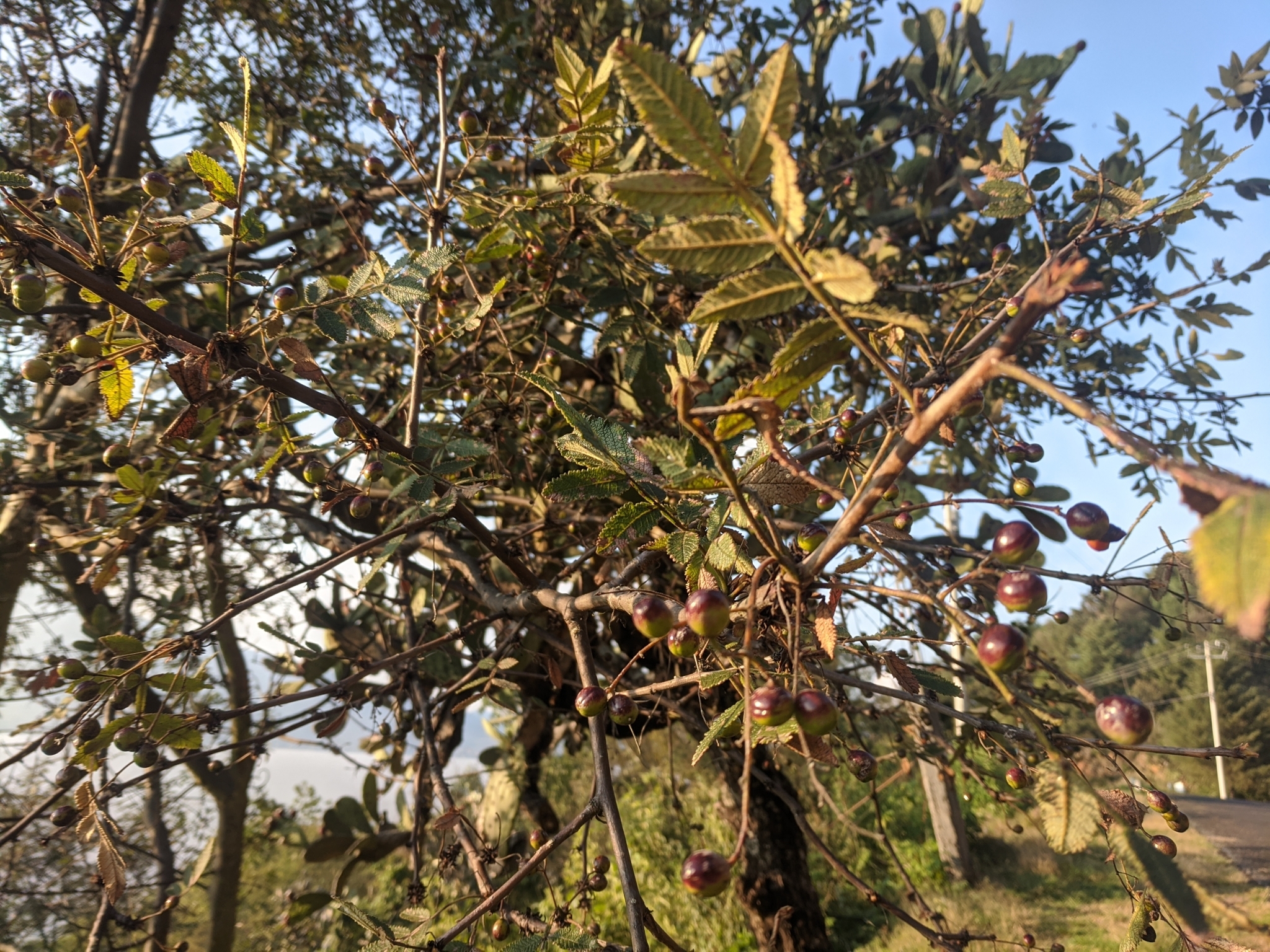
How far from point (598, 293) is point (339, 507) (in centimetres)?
92

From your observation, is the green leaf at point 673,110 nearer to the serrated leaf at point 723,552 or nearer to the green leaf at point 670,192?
the green leaf at point 670,192

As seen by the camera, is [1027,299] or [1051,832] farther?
[1051,832]

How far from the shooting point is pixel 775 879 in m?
2.28

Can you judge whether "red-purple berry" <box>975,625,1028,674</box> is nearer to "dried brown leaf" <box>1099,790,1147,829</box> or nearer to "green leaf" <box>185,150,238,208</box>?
"dried brown leaf" <box>1099,790,1147,829</box>

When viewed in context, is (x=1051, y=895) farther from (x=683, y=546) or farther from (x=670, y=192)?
(x=670, y=192)

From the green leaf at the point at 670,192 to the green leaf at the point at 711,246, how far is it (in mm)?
13

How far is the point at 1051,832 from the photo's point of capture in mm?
487

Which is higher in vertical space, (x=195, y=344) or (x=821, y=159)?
(x=821, y=159)

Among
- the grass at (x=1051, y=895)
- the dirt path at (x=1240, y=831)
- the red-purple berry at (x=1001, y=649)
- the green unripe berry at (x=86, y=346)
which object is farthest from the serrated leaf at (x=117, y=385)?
the dirt path at (x=1240, y=831)

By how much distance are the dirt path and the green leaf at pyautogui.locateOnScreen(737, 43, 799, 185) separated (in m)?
5.36

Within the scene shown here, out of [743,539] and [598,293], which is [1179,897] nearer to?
[743,539]

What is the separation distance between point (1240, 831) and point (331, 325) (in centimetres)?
918

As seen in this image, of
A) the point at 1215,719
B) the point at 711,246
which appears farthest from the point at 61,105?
the point at 1215,719

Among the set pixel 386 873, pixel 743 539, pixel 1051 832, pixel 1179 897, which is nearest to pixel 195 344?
pixel 743 539
